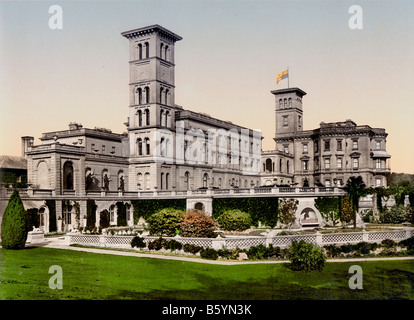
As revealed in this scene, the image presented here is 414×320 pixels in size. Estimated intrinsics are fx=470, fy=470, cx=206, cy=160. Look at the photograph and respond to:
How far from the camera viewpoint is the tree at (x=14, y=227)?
32.4 meters

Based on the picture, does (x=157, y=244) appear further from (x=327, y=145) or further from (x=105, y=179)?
(x=327, y=145)

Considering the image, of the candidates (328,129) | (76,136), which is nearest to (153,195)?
(76,136)

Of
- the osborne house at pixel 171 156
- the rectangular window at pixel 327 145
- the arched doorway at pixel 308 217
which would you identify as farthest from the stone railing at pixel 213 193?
the rectangular window at pixel 327 145

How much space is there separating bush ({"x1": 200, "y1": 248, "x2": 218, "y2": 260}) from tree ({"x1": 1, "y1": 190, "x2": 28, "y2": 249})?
12.8 meters

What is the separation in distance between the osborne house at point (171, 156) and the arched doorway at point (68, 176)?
0.40ft

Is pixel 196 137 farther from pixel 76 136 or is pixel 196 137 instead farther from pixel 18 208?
pixel 18 208

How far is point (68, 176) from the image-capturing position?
5794 centimetres

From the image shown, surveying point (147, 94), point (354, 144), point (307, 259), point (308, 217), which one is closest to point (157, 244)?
point (307, 259)

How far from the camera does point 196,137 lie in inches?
2945

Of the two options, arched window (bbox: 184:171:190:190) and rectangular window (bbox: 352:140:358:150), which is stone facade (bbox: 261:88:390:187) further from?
arched window (bbox: 184:171:190:190)

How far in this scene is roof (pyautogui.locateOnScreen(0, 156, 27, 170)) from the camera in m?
61.7

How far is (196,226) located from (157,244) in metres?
4.83

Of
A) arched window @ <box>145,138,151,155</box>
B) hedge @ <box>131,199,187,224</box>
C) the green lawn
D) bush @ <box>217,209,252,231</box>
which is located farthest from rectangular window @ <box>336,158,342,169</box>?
the green lawn
